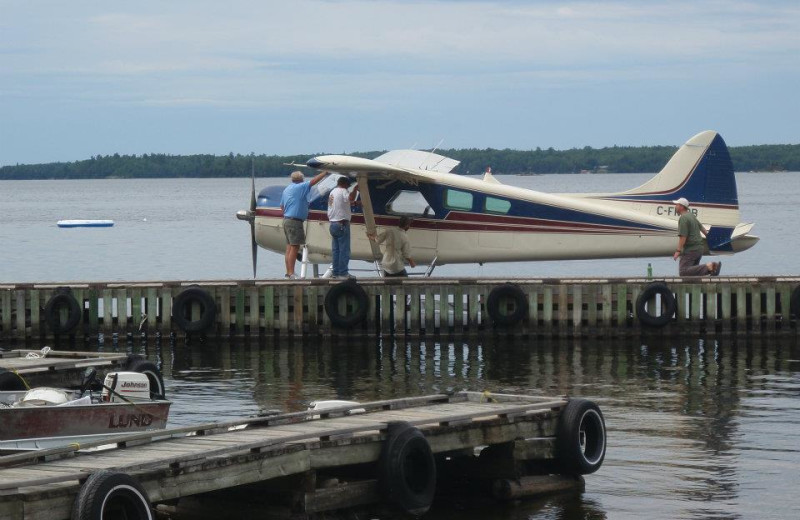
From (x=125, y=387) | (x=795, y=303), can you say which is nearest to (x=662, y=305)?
(x=795, y=303)

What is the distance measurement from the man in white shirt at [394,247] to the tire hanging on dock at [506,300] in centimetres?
185

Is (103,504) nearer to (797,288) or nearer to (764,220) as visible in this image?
(797,288)

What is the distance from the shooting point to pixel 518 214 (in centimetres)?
2150

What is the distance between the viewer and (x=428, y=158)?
22.5 m

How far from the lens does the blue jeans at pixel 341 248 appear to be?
21031 mm

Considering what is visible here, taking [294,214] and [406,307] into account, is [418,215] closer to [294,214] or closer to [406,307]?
[406,307]

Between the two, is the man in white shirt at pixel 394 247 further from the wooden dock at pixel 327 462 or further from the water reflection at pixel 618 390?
the wooden dock at pixel 327 462

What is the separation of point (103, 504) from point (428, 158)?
15.1 m

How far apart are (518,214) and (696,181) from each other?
310 cm

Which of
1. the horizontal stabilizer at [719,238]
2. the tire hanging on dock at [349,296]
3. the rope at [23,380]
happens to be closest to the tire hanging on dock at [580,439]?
the rope at [23,380]

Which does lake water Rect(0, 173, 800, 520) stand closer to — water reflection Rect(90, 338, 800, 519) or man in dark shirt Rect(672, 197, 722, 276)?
water reflection Rect(90, 338, 800, 519)

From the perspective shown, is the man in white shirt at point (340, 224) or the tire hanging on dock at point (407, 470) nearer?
the tire hanging on dock at point (407, 470)

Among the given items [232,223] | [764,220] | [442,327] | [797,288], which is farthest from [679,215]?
[232,223]

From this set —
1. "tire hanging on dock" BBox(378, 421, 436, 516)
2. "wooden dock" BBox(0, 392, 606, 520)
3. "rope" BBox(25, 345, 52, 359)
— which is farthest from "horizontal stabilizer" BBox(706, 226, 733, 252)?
"tire hanging on dock" BBox(378, 421, 436, 516)
